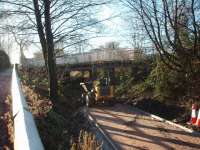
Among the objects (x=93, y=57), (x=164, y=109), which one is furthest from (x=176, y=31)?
(x=93, y=57)

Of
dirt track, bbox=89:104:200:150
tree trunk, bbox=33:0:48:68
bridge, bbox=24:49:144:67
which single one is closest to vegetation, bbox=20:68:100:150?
dirt track, bbox=89:104:200:150

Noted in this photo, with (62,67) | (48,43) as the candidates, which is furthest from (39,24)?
(62,67)

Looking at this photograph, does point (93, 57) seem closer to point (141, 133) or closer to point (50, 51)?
point (50, 51)

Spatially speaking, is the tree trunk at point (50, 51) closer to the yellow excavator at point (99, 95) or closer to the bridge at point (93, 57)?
the yellow excavator at point (99, 95)

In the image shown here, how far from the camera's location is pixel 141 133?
1258 centimetres

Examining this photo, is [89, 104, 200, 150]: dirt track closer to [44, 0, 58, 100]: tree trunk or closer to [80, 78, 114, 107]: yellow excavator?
[80, 78, 114, 107]: yellow excavator

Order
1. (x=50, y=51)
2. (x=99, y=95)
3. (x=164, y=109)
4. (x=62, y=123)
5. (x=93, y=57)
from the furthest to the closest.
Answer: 1. (x=93, y=57)
2. (x=50, y=51)
3. (x=99, y=95)
4. (x=164, y=109)
5. (x=62, y=123)

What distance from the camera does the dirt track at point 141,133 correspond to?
11.0 meters

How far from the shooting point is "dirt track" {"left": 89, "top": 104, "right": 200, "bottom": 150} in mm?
10984

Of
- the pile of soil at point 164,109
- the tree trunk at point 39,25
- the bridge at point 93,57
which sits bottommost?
the pile of soil at point 164,109

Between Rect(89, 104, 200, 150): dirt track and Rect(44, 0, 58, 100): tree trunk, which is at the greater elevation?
Rect(44, 0, 58, 100): tree trunk

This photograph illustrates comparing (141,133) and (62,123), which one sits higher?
(62,123)

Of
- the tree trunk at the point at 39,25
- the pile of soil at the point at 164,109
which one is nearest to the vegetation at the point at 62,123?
the tree trunk at the point at 39,25

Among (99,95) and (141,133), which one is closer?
(141,133)
